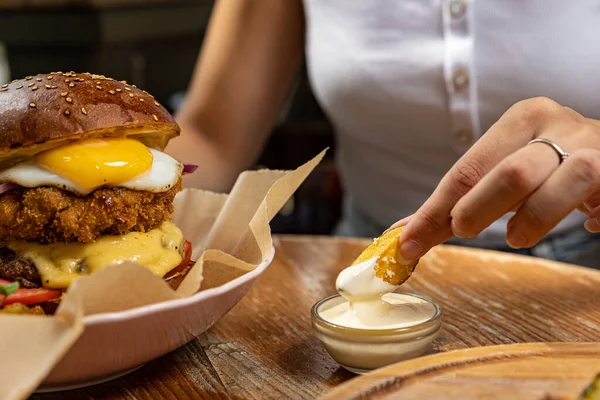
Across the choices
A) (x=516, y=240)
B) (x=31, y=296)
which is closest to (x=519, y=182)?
(x=516, y=240)

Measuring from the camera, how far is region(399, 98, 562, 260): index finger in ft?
3.53

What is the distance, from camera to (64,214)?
1146mm

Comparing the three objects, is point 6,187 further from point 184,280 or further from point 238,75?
point 238,75

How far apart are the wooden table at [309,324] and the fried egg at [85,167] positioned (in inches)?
12.5

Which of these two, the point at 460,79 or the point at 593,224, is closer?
the point at 593,224

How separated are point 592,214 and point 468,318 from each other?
312 mm

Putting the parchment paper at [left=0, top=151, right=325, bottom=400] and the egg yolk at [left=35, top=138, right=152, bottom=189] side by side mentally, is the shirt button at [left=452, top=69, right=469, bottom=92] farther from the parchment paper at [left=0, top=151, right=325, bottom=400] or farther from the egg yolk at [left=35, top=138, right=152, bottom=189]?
the egg yolk at [left=35, top=138, right=152, bottom=189]

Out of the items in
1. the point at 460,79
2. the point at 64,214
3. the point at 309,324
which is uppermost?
the point at 460,79

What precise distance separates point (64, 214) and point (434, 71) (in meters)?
1.12

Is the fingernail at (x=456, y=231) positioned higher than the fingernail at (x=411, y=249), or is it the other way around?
the fingernail at (x=456, y=231)

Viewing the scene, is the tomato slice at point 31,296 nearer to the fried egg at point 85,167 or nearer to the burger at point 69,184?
the burger at point 69,184

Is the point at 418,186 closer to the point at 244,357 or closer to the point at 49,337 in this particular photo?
the point at 244,357

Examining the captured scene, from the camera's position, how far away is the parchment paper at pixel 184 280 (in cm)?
86

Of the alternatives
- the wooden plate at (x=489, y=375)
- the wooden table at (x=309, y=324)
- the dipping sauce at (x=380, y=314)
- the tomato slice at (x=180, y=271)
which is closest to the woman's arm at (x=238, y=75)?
the wooden table at (x=309, y=324)
